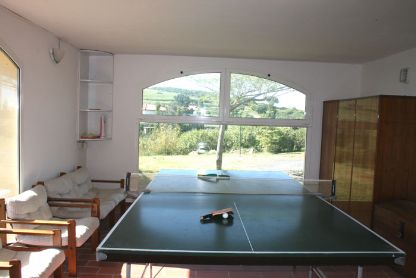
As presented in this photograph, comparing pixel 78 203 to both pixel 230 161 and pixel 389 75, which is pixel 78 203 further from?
pixel 389 75

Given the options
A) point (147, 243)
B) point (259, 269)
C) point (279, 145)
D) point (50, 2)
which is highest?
point (50, 2)

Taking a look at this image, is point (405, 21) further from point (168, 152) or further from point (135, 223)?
point (168, 152)

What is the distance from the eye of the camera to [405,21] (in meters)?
3.37

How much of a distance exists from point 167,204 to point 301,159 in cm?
370

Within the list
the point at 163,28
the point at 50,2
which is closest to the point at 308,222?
the point at 163,28

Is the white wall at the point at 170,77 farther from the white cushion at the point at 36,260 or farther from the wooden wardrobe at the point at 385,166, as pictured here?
the white cushion at the point at 36,260

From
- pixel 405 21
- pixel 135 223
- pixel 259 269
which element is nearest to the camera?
pixel 135 223

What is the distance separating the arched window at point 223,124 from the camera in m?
5.86

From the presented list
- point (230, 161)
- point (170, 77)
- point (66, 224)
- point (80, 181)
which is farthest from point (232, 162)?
point (66, 224)

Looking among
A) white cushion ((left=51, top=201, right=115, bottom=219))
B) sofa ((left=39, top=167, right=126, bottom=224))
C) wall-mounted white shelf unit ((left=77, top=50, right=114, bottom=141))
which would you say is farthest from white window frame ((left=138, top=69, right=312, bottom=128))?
white cushion ((left=51, top=201, right=115, bottom=219))

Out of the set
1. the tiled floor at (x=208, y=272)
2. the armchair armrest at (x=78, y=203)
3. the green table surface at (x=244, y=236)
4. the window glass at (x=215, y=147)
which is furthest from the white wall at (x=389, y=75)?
the armchair armrest at (x=78, y=203)

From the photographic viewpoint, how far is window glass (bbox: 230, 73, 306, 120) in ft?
19.4

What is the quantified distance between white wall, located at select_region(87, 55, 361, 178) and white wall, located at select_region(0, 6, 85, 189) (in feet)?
2.19

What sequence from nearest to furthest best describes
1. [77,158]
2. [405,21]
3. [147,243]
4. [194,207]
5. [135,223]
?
[147,243]
[135,223]
[194,207]
[405,21]
[77,158]
